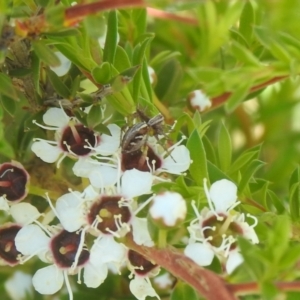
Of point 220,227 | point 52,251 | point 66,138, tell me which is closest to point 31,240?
point 52,251

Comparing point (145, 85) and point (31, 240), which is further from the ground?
point (145, 85)

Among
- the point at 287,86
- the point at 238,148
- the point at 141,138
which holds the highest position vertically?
the point at 141,138

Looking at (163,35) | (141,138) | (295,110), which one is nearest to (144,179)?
(141,138)

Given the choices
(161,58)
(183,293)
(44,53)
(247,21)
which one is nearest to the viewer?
(44,53)

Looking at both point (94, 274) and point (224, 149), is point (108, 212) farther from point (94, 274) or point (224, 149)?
point (224, 149)

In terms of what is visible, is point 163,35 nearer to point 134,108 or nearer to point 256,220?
point 134,108

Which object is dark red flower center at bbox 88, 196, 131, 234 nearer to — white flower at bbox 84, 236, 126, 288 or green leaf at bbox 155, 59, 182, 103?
white flower at bbox 84, 236, 126, 288

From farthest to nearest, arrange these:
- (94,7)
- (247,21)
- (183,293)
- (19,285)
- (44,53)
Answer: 1. (19,285)
2. (247,21)
3. (183,293)
4. (44,53)
5. (94,7)

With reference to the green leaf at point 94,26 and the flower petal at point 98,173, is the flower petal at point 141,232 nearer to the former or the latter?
the flower petal at point 98,173
